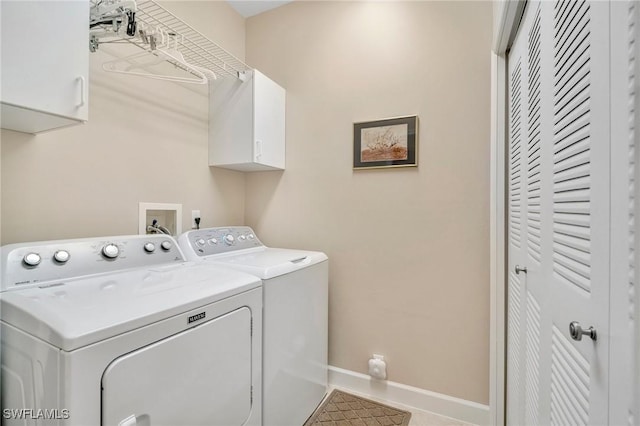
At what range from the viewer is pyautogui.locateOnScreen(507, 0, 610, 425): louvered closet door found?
1.73 feet

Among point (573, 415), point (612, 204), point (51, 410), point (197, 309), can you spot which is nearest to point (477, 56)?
point (612, 204)

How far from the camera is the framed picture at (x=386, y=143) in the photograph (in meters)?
1.87

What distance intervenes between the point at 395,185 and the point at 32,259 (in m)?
1.79

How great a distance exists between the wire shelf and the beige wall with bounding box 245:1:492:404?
1.31ft

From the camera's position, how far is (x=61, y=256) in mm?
1111

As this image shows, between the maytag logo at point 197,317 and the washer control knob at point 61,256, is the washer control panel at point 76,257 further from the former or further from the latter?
the maytag logo at point 197,317

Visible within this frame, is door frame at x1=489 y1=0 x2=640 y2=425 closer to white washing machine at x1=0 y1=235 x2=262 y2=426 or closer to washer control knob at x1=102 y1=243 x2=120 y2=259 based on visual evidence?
white washing machine at x1=0 y1=235 x2=262 y2=426

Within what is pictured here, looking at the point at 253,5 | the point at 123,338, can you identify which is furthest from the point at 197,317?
the point at 253,5

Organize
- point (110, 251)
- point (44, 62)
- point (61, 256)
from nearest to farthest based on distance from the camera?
point (44, 62)
point (61, 256)
point (110, 251)

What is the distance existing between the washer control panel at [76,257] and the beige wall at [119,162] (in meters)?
0.27

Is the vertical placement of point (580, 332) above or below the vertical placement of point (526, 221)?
below

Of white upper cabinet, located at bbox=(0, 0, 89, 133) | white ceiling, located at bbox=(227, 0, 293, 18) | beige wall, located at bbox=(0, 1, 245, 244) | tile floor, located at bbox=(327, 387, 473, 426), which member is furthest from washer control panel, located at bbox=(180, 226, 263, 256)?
white ceiling, located at bbox=(227, 0, 293, 18)

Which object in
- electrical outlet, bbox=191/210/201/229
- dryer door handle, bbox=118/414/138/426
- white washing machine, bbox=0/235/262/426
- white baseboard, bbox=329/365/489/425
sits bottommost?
white baseboard, bbox=329/365/489/425

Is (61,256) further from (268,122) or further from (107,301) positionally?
(268,122)
